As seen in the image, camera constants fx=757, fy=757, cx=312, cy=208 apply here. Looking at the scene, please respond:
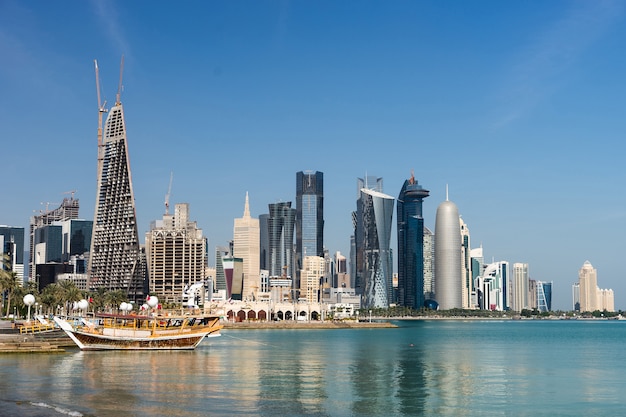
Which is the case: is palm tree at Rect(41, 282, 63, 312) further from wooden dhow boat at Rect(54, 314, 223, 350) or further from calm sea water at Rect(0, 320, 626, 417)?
calm sea water at Rect(0, 320, 626, 417)

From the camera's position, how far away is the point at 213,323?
12331cm

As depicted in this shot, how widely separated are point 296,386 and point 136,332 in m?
47.5

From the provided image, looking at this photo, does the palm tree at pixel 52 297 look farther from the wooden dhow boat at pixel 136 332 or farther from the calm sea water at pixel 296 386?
the calm sea water at pixel 296 386

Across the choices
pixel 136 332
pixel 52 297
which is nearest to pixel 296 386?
pixel 136 332

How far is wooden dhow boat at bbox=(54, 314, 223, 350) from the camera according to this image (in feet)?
361

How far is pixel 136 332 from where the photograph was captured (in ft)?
→ 372

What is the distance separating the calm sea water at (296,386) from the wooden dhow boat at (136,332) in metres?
3.25

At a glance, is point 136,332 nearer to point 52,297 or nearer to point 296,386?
point 296,386

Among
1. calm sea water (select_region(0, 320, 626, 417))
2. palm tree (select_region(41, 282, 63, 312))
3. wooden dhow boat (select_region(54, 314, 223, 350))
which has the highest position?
palm tree (select_region(41, 282, 63, 312))

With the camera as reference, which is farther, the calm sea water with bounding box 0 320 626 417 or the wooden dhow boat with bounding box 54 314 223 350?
the wooden dhow boat with bounding box 54 314 223 350

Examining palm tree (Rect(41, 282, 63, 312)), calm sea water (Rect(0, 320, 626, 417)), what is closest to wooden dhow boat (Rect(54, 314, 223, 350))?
calm sea water (Rect(0, 320, 626, 417))

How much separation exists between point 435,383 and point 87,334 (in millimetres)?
54414

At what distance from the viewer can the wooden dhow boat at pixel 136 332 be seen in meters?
110

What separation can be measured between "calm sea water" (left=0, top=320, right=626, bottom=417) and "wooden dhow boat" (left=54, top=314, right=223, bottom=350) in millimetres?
3247
